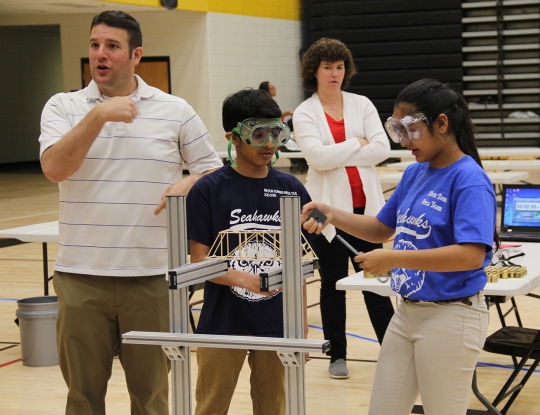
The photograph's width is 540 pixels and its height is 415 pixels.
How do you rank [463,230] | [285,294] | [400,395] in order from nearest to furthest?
1. [285,294]
2. [463,230]
3. [400,395]

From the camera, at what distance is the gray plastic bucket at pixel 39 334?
5.02 meters

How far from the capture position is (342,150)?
4.41 metres

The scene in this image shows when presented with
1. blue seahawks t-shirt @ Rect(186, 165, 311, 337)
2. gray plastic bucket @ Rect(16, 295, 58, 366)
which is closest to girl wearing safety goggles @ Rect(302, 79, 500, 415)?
blue seahawks t-shirt @ Rect(186, 165, 311, 337)

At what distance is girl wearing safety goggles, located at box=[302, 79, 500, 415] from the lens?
7.89 feet

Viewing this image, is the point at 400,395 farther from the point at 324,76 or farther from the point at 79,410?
the point at 324,76

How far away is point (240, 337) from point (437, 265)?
0.59 metres

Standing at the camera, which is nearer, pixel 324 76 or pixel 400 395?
pixel 400 395

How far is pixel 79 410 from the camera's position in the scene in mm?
2885

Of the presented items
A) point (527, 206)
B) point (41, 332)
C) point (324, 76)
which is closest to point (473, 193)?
point (324, 76)

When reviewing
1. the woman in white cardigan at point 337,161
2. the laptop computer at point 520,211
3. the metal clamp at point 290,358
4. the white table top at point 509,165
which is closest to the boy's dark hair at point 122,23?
the metal clamp at point 290,358

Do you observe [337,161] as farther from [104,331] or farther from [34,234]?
[34,234]

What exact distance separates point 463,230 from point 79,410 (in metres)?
1.41

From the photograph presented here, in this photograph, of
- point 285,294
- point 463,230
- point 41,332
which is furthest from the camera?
point 41,332

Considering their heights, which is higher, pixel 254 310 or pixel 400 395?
pixel 254 310
